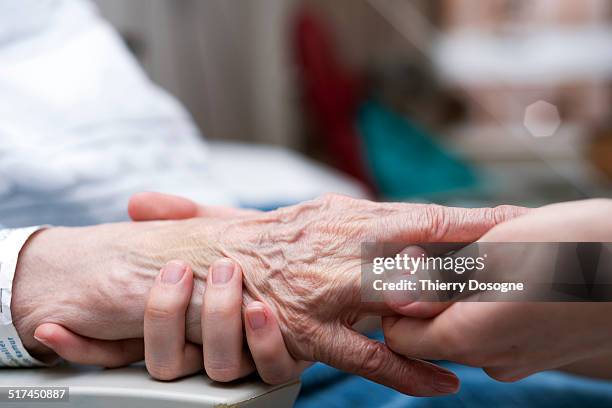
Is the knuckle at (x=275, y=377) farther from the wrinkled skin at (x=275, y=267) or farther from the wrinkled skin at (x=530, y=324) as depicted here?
the wrinkled skin at (x=530, y=324)

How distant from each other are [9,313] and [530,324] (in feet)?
1.45

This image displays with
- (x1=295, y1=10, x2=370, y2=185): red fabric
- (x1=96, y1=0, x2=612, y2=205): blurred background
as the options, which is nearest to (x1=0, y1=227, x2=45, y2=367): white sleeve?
(x1=96, y1=0, x2=612, y2=205): blurred background

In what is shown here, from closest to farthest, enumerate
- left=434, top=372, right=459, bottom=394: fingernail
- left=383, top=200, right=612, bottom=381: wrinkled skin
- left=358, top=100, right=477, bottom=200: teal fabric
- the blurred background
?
1. left=383, top=200, right=612, bottom=381: wrinkled skin
2. left=434, top=372, right=459, bottom=394: fingernail
3. left=358, top=100, right=477, bottom=200: teal fabric
4. the blurred background

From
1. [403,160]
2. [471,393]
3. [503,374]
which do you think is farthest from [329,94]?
[503,374]

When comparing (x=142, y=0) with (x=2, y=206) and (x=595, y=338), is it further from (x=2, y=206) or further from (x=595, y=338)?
(x=595, y=338)

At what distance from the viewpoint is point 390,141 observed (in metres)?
3.05

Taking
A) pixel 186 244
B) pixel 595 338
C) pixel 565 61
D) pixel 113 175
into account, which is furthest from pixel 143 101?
pixel 565 61

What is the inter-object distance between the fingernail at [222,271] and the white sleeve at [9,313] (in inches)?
7.5

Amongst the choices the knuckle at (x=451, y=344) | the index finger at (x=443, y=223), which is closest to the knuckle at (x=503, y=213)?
the index finger at (x=443, y=223)

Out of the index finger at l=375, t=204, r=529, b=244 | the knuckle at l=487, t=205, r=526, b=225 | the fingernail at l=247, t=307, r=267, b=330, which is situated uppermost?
the knuckle at l=487, t=205, r=526, b=225

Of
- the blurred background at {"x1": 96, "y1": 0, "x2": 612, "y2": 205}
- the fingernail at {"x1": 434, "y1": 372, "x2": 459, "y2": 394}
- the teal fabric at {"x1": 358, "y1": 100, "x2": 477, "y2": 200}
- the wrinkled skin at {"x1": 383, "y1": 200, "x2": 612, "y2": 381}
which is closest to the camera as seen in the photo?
the wrinkled skin at {"x1": 383, "y1": 200, "x2": 612, "y2": 381}

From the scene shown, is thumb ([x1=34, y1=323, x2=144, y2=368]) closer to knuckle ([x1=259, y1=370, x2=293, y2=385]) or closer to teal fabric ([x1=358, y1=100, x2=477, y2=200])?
knuckle ([x1=259, y1=370, x2=293, y2=385])

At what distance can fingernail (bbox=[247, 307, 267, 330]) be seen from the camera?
534 mm

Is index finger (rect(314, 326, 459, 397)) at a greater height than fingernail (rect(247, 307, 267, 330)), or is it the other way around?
fingernail (rect(247, 307, 267, 330))
